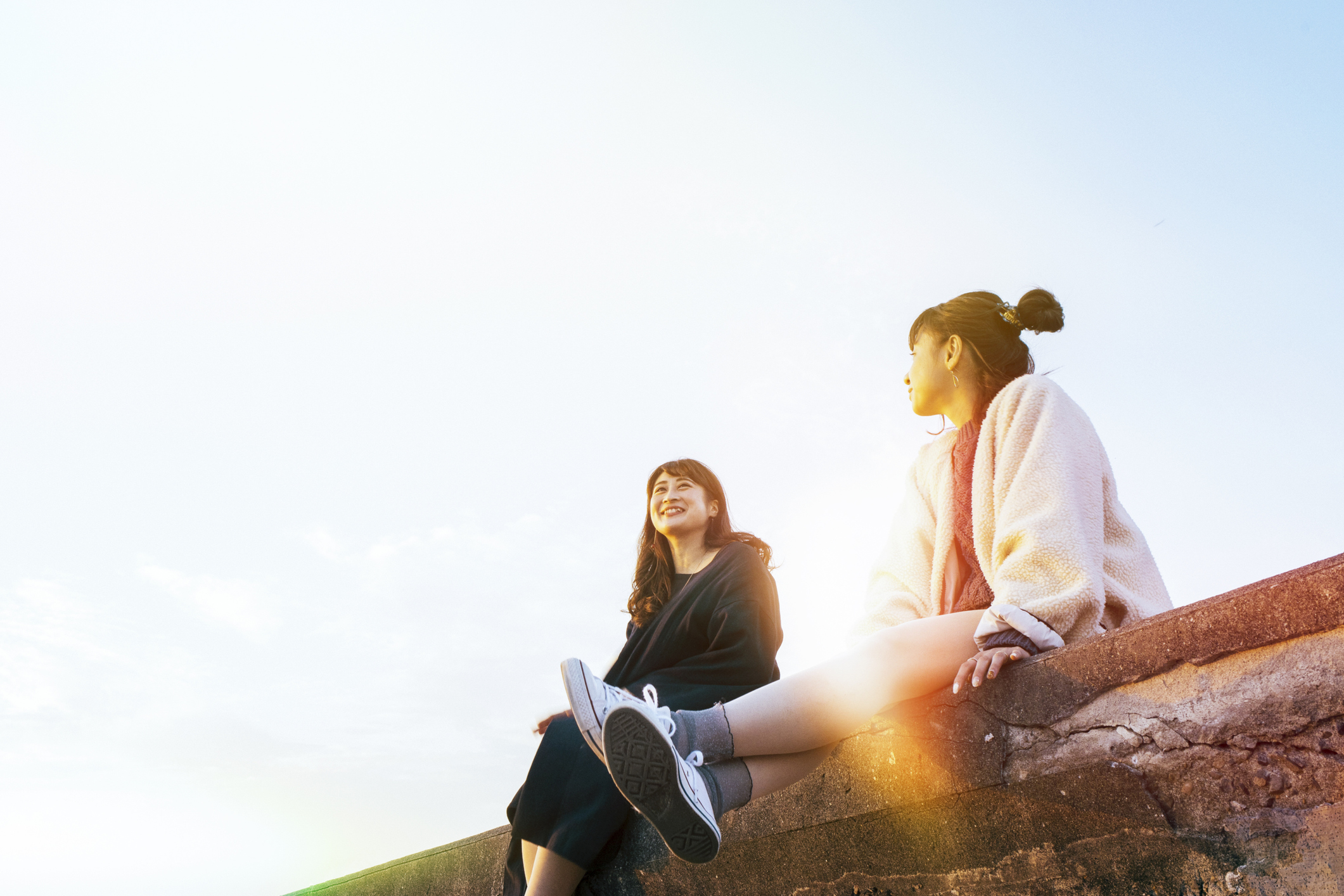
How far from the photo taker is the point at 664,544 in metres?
3.42

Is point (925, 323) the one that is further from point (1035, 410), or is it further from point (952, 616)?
point (952, 616)

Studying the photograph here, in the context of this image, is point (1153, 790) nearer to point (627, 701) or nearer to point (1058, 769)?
point (1058, 769)

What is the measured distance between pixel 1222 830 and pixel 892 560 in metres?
1.26

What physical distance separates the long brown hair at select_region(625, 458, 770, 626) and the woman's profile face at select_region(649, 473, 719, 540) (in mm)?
26

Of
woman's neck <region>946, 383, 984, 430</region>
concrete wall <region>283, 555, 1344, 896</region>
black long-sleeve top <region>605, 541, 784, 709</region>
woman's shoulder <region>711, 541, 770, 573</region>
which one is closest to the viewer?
concrete wall <region>283, 555, 1344, 896</region>

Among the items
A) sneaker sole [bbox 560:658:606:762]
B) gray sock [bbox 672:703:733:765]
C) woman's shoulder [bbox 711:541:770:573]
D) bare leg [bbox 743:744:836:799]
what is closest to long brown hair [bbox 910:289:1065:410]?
woman's shoulder [bbox 711:541:770:573]

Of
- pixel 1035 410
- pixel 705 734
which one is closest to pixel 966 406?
pixel 1035 410

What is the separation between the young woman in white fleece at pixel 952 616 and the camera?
5.48ft

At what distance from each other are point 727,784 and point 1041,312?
170cm

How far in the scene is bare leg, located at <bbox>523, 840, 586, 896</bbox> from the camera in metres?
2.29

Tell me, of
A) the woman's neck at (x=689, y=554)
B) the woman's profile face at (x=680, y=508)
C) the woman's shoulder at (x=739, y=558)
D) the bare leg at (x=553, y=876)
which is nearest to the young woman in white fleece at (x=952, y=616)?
the woman's shoulder at (x=739, y=558)

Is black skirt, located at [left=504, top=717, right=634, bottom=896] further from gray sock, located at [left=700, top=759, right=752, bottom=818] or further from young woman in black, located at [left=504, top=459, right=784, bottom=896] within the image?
gray sock, located at [left=700, top=759, right=752, bottom=818]

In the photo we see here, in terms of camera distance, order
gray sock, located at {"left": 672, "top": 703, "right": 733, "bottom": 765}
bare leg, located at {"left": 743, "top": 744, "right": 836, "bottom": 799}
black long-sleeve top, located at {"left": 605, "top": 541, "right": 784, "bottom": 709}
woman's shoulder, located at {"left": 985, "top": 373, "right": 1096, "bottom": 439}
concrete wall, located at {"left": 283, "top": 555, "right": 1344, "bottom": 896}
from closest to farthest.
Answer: concrete wall, located at {"left": 283, "top": 555, "right": 1344, "bottom": 896} < gray sock, located at {"left": 672, "top": 703, "right": 733, "bottom": 765} < bare leg, located at {"left": 743, "top": 744, "right": 836, "bottom": 799} < woman's shoulder, located at {"left": 985, "top": 373, "right": 1096, "bottom": 439} < black long-sleeve top, located at {"left": 605, "top": 541, "right": 784, "bottom": 709}

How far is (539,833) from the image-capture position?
7.63 feet
